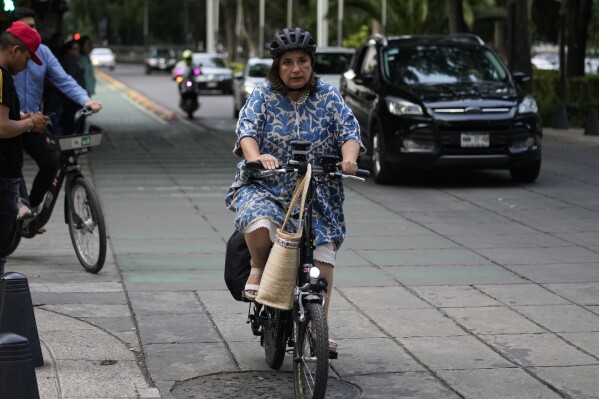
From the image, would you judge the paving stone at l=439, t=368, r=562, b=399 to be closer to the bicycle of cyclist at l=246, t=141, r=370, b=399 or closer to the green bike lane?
the green bike lane

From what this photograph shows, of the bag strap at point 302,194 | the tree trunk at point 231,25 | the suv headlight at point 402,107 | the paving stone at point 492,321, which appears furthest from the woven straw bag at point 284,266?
the tree trunk at point 231,25

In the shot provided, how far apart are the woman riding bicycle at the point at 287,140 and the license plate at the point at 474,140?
8.76 m

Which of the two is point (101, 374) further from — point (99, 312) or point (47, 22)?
point (47, 22)

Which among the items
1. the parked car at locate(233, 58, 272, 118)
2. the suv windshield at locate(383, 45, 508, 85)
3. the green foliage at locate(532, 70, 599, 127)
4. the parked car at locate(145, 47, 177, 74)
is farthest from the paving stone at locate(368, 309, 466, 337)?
the parked car at locate(145, 47, 177, 74)

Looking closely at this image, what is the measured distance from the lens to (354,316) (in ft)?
26.4

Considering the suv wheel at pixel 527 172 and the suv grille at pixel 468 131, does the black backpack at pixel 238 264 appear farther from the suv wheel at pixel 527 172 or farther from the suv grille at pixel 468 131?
the suv wheel at pixel 527 172

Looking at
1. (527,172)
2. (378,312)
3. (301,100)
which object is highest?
(301,100)

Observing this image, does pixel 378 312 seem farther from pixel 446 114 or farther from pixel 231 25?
pixel 231 25

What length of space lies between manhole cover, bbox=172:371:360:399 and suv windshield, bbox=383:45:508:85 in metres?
9.78

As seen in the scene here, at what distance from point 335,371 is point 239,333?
1.01 meters

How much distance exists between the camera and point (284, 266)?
594cm

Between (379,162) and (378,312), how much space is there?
7645mm

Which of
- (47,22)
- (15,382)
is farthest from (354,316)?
(47,22)

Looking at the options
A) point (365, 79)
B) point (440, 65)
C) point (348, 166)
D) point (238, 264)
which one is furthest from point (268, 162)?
point (440, 65)
